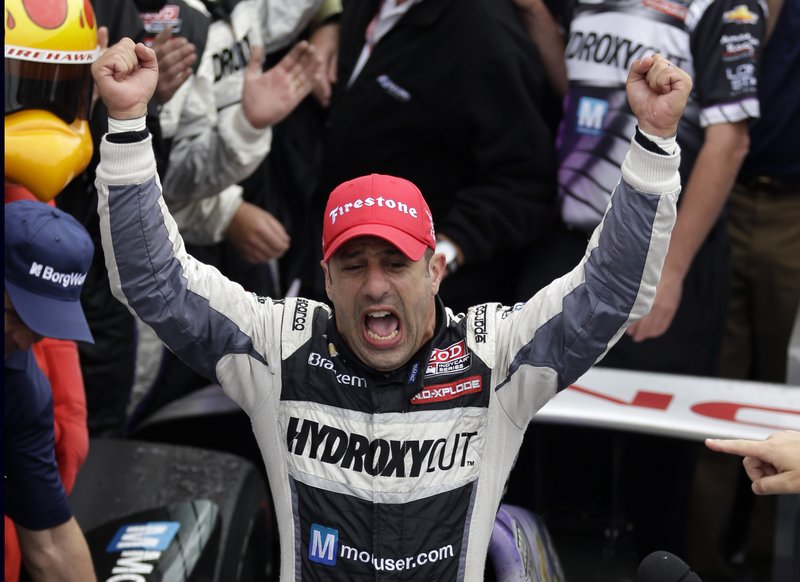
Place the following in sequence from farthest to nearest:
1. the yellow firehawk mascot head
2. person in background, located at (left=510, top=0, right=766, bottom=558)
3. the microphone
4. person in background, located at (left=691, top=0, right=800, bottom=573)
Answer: person in background, located at (left=691, top=0, right=800, bottom=573) → person in background, located at (left=510, top=0, right=766, bottom=558) → the yellow firehawk mascot head → the microphone

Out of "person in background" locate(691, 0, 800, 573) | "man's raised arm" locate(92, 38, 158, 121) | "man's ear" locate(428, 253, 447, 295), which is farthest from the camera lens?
"person in background" locate(691, 0, 800, 573)

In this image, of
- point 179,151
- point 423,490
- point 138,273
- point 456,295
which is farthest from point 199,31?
point 423,490

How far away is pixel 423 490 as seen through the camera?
266cm

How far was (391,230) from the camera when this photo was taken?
2613 mm

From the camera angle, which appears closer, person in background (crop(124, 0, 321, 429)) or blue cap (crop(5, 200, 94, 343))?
blue cap (crop(5, 200, 94, 343))

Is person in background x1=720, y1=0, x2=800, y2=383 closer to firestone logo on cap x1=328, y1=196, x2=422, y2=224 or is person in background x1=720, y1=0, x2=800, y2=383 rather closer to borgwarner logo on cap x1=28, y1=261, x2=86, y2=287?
firestone logo on cap x1=328, y1=196, x2=422, y2=224

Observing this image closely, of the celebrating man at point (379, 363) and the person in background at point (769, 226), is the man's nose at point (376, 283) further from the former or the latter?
the person in background at point (769, 226)

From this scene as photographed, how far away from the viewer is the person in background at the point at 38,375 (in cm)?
277

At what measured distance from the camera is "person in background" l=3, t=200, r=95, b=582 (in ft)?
9.09

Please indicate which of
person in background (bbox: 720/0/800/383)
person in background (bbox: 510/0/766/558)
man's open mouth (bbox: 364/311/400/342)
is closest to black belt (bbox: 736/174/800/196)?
person in background (bbox: 720/0/800/383)

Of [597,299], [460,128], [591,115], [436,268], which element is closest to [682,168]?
[591,115]

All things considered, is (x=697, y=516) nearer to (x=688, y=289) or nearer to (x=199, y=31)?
(x=688, y=289)

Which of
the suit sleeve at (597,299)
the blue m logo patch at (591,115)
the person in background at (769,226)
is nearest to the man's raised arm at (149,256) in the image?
the suit sleeve at (597,299)

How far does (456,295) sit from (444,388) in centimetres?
157
